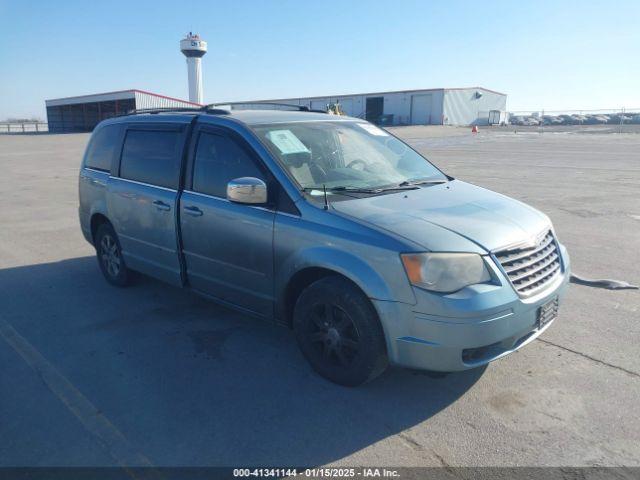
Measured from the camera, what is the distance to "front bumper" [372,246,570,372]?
3.08 meters

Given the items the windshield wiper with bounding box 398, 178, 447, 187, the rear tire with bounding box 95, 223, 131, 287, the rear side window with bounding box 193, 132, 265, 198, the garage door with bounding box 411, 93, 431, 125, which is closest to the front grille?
the windshield wiper with bounding box 398, 178, 447, 187

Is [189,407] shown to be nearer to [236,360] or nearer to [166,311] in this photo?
[236,360]

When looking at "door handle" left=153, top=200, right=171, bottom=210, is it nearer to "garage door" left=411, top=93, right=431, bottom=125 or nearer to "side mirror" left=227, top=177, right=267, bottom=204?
"side mirror" left=227, top=177, right=267, bottom=204

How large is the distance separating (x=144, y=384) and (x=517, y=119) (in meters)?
80.6

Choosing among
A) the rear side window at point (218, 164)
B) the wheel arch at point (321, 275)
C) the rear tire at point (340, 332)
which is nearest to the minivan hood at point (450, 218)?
the wheel arch at point (321, 275)

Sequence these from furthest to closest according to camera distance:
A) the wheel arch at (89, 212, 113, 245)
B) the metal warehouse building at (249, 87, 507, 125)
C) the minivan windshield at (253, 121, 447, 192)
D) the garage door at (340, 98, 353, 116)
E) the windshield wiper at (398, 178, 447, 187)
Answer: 1. the garage door at (340, 98, 353, 116)
2. the metal warehouse building at (249, 87, 507, 125)
3. the wheel arch at (89, 212, 113, 245)
4. the windshield wiper at (398, 178, 447, 187)
5. the minivan windshield at (253, 121, 447, 192)

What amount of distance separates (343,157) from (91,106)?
65.9 m

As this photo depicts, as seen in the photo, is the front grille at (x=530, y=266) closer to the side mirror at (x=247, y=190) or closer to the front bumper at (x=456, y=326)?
the front bumper at (x=456, y=326)

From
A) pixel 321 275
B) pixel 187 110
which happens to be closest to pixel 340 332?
pixel 321 275

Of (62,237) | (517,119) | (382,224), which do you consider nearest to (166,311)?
(382,224)

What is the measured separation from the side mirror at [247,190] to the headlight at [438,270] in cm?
117

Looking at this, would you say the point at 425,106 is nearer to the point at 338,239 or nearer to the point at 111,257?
the point at 111,257

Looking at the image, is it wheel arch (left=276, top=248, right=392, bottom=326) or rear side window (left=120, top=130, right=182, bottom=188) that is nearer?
wheel arch (left=276, top=248, right=392, bottom=326)

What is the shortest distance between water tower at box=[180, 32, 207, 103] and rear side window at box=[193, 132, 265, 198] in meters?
70.1
